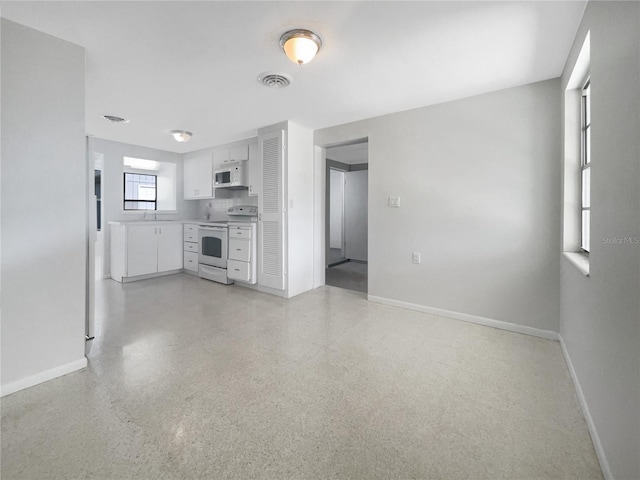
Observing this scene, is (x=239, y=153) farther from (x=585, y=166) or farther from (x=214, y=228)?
(x=585, y=166)

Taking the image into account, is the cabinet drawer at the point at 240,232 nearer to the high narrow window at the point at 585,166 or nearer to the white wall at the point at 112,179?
the white wall at the point at 112,179

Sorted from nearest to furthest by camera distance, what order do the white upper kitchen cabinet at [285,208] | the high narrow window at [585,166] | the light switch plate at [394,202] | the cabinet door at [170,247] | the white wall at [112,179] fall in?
the high narrow window at [585,166] < the light switch plate at [394,202] < the white upper kitchen cabinet at [285,208] < the white wall at [112,179] < the cabinet door at [170,247]

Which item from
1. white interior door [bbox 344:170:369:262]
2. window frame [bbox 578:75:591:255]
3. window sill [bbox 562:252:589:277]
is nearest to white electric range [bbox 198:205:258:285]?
white interior door [bbox 344:170:369:262]

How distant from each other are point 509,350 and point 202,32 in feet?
10.7

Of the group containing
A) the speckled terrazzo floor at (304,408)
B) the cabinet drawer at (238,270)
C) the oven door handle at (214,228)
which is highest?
the oven door handle at (214,228)

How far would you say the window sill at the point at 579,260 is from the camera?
1708mm

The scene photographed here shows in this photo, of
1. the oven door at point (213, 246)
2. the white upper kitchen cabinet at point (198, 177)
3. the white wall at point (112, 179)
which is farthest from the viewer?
the white upper kitchen cabinet at point (198, 177)

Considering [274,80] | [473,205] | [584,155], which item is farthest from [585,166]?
[274,80]

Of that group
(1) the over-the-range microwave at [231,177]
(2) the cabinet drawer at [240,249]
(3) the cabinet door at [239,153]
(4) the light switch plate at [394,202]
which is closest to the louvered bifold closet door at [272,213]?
(2) the cabinet drawer at [240,249]

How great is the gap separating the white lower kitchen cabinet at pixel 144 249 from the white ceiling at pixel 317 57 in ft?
6.64

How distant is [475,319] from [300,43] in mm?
2905

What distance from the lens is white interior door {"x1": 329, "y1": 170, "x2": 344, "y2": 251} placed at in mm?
6773

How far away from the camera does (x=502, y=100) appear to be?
269 cm

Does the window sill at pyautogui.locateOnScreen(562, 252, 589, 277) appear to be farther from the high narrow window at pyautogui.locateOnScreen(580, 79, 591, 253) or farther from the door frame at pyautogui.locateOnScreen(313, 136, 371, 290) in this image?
the door frame at pyautogui.locateOnScreen(313, 136, 371, 290)
